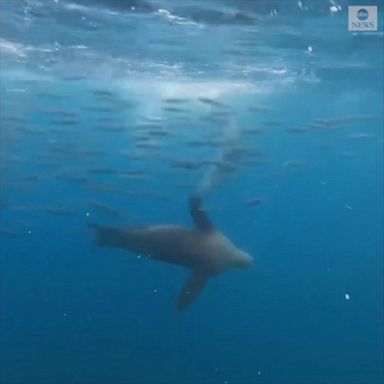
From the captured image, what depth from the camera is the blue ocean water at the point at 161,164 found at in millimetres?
10969

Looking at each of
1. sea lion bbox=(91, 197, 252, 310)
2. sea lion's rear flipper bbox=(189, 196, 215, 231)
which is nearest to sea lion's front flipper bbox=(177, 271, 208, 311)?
sea lion bbox=(91, 197, 252, 310)

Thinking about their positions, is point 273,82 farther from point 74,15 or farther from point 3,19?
point 3,19

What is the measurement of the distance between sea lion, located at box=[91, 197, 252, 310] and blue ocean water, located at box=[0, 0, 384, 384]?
0.47 m

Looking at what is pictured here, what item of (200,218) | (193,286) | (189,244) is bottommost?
(193,286)

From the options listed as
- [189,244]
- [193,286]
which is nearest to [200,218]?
[189,244]

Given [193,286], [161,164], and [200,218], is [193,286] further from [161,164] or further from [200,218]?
[161,164]

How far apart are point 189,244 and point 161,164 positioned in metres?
2.68

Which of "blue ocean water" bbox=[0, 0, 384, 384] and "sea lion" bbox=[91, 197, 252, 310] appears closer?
"sea lion" bbox=[91, 197, 252, 310]

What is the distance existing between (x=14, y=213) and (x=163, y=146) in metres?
2.90

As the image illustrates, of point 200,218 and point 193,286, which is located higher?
point 200,218

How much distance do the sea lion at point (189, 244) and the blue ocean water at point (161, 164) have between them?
465 mm

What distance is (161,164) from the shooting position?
40.7ft

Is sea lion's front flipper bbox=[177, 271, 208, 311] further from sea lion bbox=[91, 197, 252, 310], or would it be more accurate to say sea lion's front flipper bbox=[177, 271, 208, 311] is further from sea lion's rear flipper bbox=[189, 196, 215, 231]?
sea lion's rear flipper bbox=[189, 196, 215, 231]

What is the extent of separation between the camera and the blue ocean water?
11.0m
